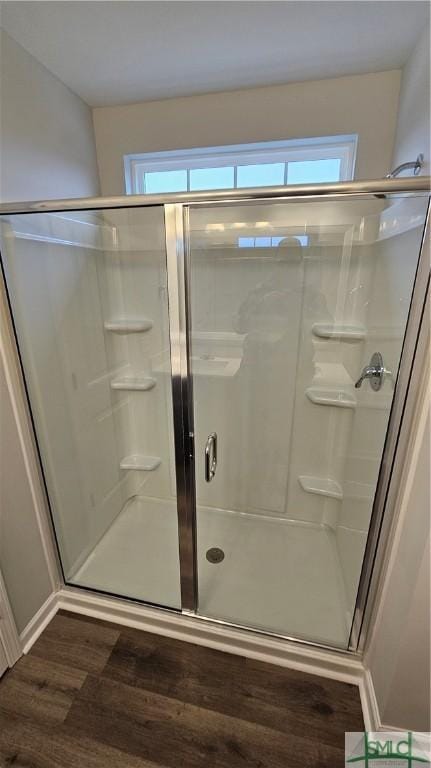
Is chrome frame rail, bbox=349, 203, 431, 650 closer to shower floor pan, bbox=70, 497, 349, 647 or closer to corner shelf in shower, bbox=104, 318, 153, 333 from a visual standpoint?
shower floor pan, bbox=70, 497, 349, 647

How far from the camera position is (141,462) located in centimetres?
219

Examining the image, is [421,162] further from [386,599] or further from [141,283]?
[386,599]

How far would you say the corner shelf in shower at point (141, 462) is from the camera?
2160 mm

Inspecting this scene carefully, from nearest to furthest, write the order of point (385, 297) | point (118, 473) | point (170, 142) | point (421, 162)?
point (421, 162) → point (385, 297) → point (170, 142) → point (118, 473)

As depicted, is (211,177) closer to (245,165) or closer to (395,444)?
(245,165)

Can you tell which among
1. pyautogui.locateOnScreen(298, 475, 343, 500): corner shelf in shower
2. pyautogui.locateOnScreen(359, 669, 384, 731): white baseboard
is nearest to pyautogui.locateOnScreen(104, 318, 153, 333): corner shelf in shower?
pyautogui.locateOnScreen(298, 475, 343, 500): corner shelf in shower

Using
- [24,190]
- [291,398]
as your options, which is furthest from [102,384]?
[291,398]

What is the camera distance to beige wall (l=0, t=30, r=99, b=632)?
127cm

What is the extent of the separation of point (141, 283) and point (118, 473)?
120 centimetres

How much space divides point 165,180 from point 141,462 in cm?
175

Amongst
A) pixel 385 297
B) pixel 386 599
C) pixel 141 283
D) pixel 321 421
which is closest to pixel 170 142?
pixel 141 283

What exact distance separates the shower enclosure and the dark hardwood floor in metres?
0.17

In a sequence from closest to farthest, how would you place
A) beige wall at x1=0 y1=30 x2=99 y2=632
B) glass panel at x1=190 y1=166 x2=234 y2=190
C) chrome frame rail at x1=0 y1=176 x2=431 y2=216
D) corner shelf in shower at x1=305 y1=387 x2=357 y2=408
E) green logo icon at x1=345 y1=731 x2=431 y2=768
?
chrome frame rail at x1=0 y1=176 x2=431 y2=216 < green logo icon at x1=345 y1=731 x2=431 y2=768 < beige wall at x1=0 y1=30 x2=99 y2=632 < corner shelf in shower at x1=305 y1=387 x2=357 y2=408 < glass panel at x1=190 y1=166 x2=234 y2=190

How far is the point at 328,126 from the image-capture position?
1533mm
